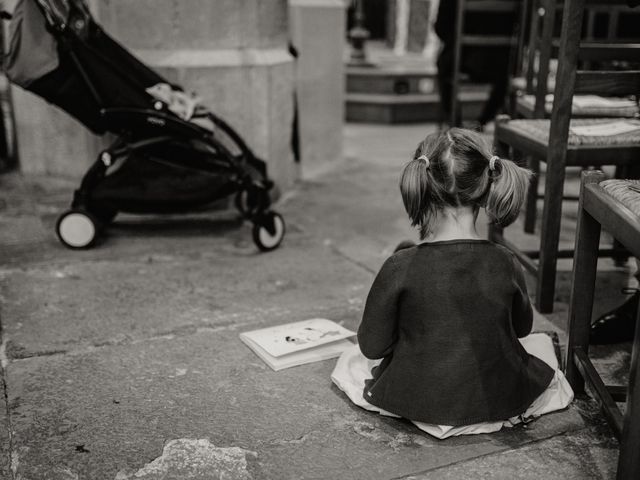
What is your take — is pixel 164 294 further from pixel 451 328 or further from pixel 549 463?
pixel 549 463

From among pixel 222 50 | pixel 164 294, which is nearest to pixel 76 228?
pixel 164 294

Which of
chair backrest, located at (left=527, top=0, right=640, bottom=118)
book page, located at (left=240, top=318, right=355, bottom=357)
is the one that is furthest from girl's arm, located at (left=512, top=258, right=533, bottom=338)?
chair backrest, located at (left=527, top=0, right=640, bottom=118)

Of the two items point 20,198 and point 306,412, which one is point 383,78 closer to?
point 20,198

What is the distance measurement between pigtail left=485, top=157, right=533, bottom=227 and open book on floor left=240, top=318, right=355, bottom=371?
0.76 m

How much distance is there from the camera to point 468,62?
5.59 m

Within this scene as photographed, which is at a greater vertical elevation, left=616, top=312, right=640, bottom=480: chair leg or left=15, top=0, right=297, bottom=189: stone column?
left=15, top=0, right=297, bottom=189: stone column

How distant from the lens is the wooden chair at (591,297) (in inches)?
59.4

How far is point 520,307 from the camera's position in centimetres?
184

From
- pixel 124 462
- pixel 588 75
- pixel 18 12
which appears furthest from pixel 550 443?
pixel 18 12

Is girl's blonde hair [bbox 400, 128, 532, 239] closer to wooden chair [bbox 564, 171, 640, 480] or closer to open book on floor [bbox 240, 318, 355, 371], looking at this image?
wooden chair [bbox 564, 171, 640, 480]

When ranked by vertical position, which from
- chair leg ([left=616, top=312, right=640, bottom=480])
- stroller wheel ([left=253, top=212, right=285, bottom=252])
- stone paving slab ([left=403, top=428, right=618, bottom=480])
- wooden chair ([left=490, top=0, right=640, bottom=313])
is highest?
wooden chair ([left=490, top=0, right=640, bottom=313])

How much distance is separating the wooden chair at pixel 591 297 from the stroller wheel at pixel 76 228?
6.82ft

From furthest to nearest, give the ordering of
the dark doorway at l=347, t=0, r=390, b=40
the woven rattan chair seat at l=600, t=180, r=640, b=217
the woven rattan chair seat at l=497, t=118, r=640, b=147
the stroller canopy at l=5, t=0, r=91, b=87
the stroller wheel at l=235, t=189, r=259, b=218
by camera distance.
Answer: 1. the dark doorway at l=347, t=0, r=390, b=40
2. the stroller wheel at l=235, t=189, r=259, b=218
3. the stroller canopy at l=5, t=0, r=91, b=87
4. the woven rattan chair seat at l=497, t=118, r=640, b=147
5. the woven rattan chair seat at l=600, t=180, r=640, b=217

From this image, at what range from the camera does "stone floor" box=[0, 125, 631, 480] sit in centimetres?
171
